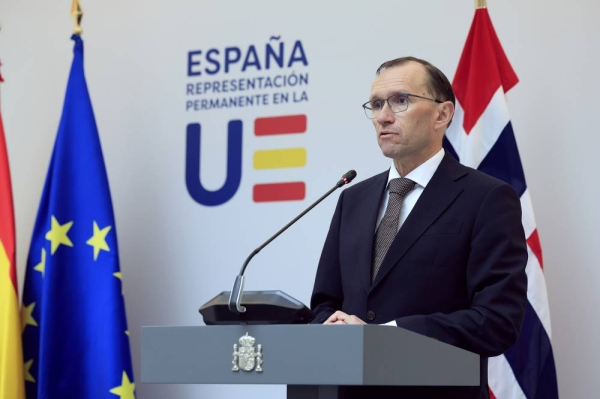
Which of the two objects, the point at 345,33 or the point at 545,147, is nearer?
the point at 545,147

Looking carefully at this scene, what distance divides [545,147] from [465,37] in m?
0.62

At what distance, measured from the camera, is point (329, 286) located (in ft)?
9.14

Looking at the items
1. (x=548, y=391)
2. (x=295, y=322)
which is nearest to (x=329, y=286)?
(x=295, y=322)

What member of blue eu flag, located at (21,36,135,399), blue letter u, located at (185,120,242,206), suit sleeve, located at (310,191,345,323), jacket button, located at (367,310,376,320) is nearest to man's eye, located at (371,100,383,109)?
suit sleeve, located at (310,191,345,323)

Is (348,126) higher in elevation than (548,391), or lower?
higher

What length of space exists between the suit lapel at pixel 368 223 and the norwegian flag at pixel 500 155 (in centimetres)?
107

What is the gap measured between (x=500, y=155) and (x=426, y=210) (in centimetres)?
129

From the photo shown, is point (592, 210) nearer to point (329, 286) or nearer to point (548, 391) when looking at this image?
point (548, 391)

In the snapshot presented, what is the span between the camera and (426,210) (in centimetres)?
261

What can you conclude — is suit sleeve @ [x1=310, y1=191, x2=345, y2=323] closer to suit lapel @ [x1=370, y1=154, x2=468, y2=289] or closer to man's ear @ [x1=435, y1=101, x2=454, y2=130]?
suit lapel @ [x1=370, y1=154, x2=468, y2=289]

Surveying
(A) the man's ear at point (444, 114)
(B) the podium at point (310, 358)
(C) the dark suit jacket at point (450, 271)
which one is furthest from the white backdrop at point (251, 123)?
(B) the podium at point (310, 358)

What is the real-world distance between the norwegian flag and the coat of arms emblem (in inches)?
74.3

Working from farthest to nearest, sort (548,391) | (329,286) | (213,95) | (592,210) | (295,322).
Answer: (213,95) < (592,210) < (548,391) < (329,286) < (295,322)

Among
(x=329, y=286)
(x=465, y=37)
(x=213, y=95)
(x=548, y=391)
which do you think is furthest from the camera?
(x=213, y=95)
